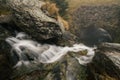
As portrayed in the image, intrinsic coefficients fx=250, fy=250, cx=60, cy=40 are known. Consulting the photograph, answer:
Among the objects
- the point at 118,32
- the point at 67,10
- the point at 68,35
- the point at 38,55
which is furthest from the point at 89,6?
the point at 38,55

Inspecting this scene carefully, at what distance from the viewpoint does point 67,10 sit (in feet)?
125

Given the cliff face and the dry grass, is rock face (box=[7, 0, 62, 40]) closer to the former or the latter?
the cliff face

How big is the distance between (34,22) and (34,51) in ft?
12.5

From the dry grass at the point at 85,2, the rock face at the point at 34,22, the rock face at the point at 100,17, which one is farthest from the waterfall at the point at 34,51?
the dry grass at the point at 85,2

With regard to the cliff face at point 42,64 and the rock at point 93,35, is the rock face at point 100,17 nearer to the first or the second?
the rock at point 93,35

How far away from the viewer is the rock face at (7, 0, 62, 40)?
25.4 meters

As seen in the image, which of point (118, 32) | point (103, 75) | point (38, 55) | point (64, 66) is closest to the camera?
point (103, 75)

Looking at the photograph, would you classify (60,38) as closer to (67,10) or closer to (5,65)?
(5,65)

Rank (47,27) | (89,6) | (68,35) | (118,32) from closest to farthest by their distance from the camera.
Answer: (47,27) → (68,35) → (118,32) → (89,6)

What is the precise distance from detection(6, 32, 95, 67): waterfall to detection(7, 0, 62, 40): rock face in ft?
2.80

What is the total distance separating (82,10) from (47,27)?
1575cm

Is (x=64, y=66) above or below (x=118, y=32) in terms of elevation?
above

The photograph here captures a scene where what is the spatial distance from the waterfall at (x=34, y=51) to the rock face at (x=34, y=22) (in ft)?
2.80

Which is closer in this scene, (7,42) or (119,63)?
(119,63)
